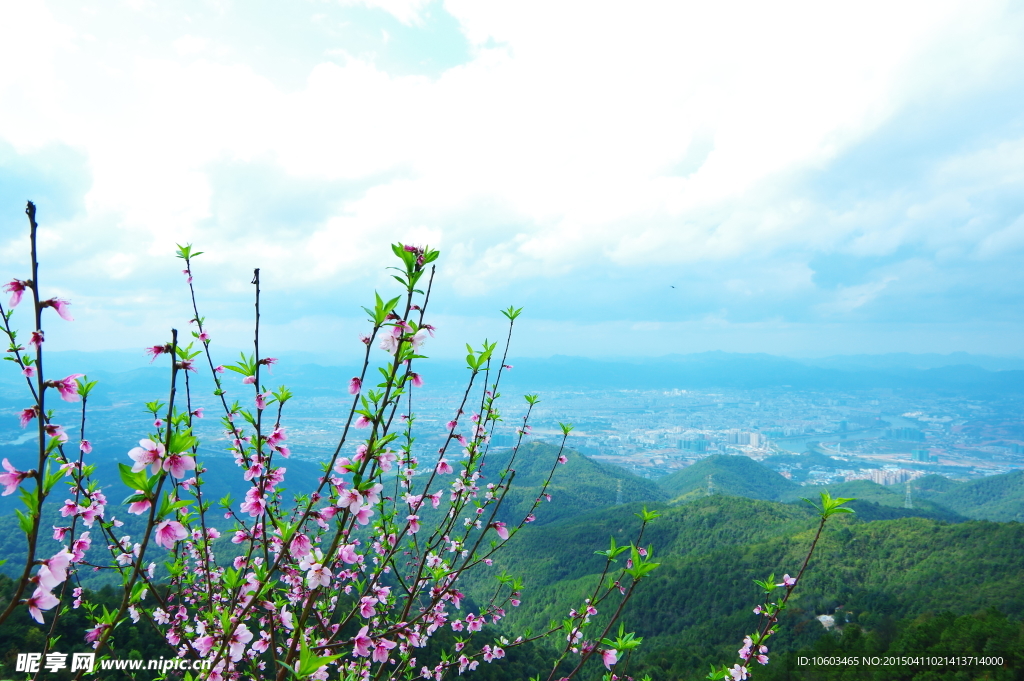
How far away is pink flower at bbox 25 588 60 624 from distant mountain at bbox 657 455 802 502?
131894 millimetres

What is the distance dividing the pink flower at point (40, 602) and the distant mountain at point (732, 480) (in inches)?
5193

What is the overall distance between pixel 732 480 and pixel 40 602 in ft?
497

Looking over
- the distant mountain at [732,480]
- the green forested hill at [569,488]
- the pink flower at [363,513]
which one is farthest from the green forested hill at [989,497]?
the pink flower at [363,513]

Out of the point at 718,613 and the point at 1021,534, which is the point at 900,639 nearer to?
the point at 718,613

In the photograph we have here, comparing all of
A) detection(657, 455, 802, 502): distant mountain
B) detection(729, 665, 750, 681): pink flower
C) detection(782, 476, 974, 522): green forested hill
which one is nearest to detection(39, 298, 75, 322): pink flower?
detection(729, 665, 750, 681): pink flower

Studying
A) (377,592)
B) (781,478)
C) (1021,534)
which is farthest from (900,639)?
(781,478)

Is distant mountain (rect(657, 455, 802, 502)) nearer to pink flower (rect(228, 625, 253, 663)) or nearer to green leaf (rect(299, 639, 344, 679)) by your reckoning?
pink flower (rect(228, 625, 253, 663))

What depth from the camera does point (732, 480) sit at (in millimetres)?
132375

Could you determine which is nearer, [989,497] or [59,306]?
[59,306]

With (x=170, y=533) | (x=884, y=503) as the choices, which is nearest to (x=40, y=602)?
(x=170, y=533)

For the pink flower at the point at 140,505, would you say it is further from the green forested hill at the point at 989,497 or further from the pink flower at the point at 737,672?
the green forested hill at the point at 989,497

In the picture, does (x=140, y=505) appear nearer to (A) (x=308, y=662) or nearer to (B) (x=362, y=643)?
(A) (x=308, y=662)

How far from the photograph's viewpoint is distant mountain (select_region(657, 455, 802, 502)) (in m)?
127

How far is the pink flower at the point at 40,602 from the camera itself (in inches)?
72.8
